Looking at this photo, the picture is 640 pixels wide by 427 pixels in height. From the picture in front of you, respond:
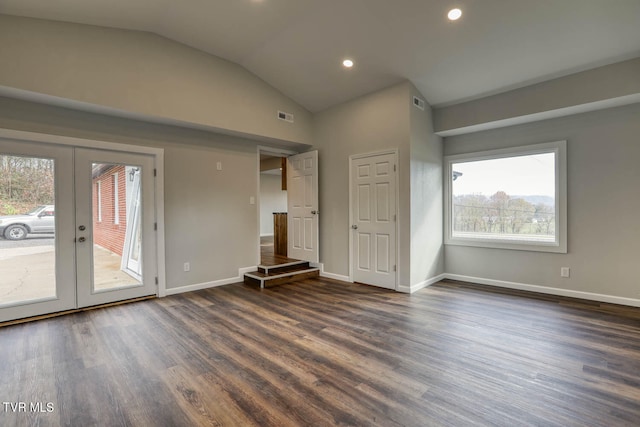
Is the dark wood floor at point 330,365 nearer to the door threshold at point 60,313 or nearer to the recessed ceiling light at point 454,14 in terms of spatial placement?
the door threshold at point 60,313

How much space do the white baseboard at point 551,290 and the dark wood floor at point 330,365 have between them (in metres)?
0.28

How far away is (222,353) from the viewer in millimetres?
2695

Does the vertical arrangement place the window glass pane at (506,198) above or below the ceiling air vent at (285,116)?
below

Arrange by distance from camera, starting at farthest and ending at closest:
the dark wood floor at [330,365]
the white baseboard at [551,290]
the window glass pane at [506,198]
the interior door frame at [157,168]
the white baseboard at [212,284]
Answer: the white baseboard at [212,284], the window glass pane at [506,198], the white baseboard at [551,290], the interior door frame at [157,168], the dark wood floor at [330,365]

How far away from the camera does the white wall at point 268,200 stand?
36.9 feet

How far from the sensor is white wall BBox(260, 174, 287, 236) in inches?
443

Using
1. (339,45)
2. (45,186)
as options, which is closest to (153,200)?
(45,186)

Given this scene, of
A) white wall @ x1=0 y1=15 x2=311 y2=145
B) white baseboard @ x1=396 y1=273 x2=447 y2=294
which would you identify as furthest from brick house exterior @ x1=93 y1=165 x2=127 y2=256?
white baseboard @ x1=396 y1=273 x2=447 y2=294

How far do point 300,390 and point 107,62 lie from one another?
414 cm

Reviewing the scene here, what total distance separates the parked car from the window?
5.74 m

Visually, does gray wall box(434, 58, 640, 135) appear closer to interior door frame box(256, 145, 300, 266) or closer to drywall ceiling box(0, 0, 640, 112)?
drywall ceiling box(0, 0, 640, 112)

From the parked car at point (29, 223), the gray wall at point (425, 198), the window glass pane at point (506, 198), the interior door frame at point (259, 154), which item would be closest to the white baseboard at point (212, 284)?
the interior door frame at point (259, 154)

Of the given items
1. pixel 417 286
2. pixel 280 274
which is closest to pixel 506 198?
pixel 417 286

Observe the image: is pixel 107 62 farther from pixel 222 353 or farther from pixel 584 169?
pixel 584 169
